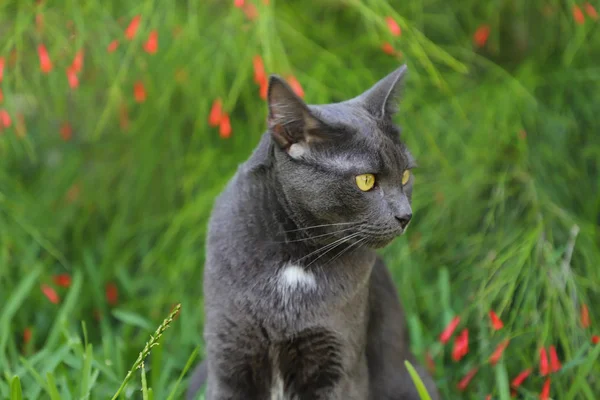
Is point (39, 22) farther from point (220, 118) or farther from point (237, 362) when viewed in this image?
point (237, 362)

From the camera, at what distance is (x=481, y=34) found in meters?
2.52

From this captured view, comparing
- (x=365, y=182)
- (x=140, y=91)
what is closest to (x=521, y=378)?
(x=365, y=182)

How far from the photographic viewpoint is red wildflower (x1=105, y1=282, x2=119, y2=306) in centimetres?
260

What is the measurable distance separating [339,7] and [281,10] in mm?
294

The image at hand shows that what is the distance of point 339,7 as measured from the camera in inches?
101

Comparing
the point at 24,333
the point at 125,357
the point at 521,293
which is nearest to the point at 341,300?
the point at 521,293

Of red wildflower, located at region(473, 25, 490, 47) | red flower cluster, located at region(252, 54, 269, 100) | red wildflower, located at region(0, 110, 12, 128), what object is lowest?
red wildflower, located at region(0, 110, 12, 128)

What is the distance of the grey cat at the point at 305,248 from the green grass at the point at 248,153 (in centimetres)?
50

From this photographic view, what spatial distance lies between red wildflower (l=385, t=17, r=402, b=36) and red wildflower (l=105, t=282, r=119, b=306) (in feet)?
4.52

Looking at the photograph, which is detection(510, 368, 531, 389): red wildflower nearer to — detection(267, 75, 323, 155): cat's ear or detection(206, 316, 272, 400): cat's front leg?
detection(206, 316, 272, 400): cat's front leg

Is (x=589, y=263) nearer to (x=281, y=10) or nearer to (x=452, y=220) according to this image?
(x=452, y=220)

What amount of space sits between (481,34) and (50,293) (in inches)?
68.2

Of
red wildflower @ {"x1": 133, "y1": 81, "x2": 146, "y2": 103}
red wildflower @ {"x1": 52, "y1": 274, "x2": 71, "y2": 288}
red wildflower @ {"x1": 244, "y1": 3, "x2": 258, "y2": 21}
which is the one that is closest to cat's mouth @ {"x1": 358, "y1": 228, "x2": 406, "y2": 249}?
red wildflower @ {"x1": 244, "y1": 3, "x2": 258, "y2": 21}

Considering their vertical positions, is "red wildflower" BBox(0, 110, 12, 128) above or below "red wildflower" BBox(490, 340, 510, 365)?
above
